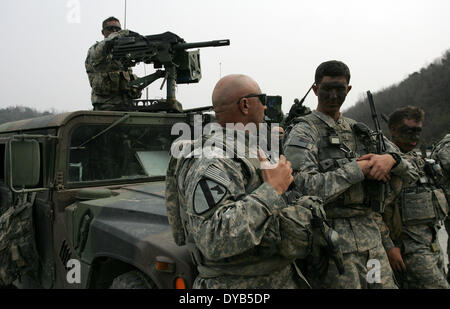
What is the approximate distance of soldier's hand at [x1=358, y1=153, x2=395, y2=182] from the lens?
2.07 meters

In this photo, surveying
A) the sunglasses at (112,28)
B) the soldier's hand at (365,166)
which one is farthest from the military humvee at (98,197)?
the sunglasses at (112,28)

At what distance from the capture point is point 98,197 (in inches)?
110

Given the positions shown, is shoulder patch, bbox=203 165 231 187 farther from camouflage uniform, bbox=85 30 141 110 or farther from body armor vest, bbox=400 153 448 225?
camouflage uniform, bbox=85 30 141 110

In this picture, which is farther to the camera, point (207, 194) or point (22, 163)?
point (22, 163)

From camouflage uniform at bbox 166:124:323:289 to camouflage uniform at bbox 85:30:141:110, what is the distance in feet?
10.5

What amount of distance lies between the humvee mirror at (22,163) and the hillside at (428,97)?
27.2 meters

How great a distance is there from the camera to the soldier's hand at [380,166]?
6.79ft

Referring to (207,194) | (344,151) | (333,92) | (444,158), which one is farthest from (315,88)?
(444,158)

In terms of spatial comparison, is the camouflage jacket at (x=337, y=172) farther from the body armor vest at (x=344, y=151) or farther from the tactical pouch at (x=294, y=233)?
the tactical pouch at (x=294, y=233)

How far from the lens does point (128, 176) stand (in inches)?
127

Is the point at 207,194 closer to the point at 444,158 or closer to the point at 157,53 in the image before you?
the point at 444,158

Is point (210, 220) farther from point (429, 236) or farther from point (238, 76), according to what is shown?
point (429, 236)

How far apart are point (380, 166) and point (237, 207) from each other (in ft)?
3.30

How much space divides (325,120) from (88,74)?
3.44 metres
